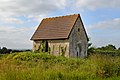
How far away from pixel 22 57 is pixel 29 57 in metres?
0.95

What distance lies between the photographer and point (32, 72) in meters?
13.6

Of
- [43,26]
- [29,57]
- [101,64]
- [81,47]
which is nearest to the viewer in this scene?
[101,64]

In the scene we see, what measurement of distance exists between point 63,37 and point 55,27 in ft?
13.5

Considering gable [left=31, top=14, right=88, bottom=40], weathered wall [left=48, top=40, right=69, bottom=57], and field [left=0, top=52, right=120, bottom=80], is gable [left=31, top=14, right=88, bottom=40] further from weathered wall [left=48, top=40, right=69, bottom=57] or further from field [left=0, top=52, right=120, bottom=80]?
field [left=0, top=52, right=120, bottom=80]

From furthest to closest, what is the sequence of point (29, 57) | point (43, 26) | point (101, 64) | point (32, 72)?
point (43, 26) < point (29, 57) < point (101, 64) < point (32, 72)

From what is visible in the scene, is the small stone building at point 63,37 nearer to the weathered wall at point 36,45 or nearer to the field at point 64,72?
the weathered wall at point 36,45

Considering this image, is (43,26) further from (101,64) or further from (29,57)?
(101,64)

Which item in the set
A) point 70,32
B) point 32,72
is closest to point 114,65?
point 32,72

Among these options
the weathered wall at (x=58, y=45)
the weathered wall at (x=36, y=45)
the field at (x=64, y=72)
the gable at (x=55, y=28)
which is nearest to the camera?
the field at (x=64, y=72)

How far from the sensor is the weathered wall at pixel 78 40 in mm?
42891

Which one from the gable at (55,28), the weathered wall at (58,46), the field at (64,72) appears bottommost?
the field at (64,72)

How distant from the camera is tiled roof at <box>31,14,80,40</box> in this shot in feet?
141

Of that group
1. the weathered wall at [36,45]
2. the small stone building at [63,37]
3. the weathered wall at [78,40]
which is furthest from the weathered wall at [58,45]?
the weathered wall at [36,45]

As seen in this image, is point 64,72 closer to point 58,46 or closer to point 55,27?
point 58,46
